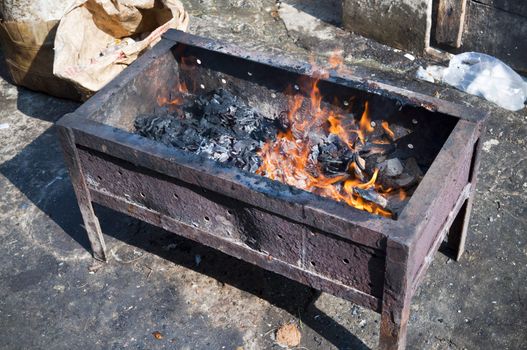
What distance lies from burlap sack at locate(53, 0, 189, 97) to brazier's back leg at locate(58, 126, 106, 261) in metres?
1.41

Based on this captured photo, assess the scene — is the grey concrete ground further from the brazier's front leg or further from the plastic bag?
the brazier's front leg

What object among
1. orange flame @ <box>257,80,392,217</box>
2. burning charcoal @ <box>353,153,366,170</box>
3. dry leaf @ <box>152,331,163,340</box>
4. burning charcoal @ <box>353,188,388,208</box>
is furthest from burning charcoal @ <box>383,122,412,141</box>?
dry leaf @ <box>152,331,163,340</box>

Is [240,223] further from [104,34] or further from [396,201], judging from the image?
[104,34]

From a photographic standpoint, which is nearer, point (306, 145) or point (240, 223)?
point (240, 223)

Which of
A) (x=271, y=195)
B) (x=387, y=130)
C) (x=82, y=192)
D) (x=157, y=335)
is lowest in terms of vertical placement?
(x=157, y=335)

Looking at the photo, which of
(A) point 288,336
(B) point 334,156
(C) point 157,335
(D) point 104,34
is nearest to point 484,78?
(B) point 334,156

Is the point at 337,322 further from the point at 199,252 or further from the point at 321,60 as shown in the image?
the point at 321,60

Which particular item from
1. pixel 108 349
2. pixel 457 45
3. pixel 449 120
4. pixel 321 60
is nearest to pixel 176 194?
pixel 108 349

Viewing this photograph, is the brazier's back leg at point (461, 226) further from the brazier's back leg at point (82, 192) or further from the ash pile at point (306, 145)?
the brazier's back leg at point (82, 192)

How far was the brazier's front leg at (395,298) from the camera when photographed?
10.1 ft

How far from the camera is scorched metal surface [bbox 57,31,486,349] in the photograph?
3.24m

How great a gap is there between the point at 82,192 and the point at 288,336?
1.52 meters

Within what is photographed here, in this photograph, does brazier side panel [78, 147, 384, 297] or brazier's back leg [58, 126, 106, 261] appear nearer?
brazier side panel [78, 147, 384, 297]

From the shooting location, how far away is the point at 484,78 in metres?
5.68
